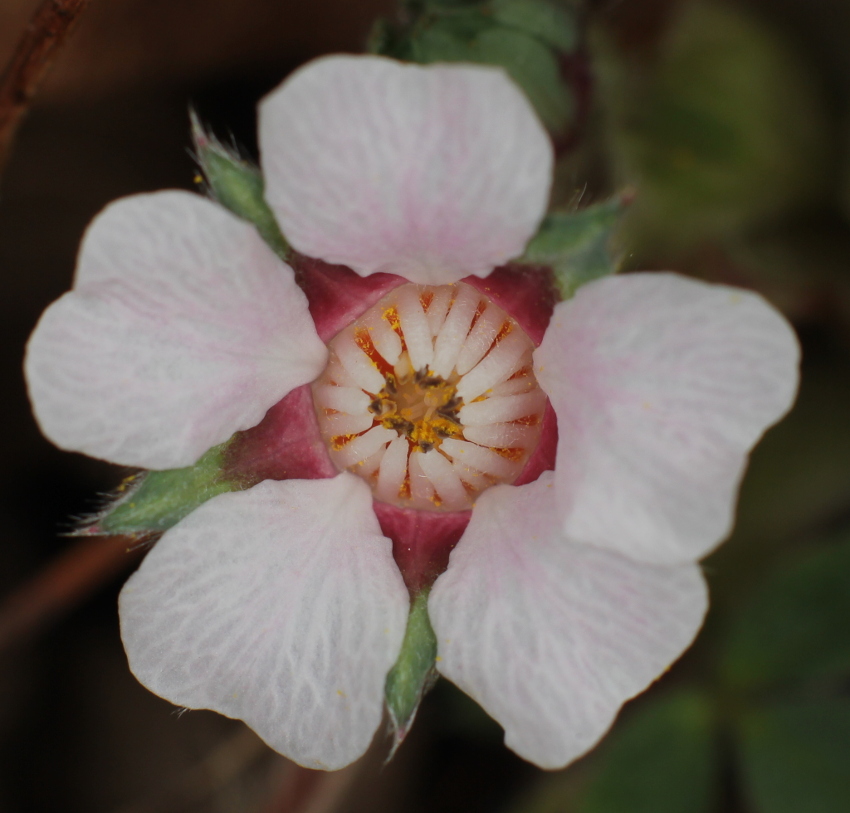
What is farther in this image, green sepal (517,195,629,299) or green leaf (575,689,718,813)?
green leaf (575,689,718,813)

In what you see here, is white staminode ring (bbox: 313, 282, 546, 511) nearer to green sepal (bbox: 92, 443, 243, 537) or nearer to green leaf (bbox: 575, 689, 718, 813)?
green sepal (bbox: 92, 443, 243, 537)

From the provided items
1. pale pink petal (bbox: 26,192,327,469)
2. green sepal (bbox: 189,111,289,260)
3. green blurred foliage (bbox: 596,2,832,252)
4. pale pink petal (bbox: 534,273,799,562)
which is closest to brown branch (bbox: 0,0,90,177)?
green sepal (bbox: 189,111,289,260)

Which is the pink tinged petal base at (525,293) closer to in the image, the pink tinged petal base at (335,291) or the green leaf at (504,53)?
the pink tinged petal base at (335,291)

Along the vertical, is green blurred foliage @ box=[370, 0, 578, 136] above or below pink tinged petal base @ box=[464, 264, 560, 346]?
above

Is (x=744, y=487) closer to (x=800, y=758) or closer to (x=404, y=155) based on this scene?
(x=800, y=758)

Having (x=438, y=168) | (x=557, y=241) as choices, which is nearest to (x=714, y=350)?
(x=557, y=241)

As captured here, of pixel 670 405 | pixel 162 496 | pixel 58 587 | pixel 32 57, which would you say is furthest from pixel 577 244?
pixel 58 587

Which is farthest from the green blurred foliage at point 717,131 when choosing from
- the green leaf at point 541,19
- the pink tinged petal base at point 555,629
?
the pink tinged petal base at point 555,629

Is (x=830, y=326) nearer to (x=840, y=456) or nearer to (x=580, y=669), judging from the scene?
(x=840, y=456)
